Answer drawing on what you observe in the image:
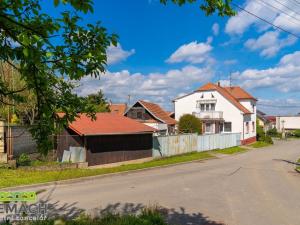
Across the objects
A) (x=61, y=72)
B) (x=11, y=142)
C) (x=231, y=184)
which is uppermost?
(x=61, y=72)

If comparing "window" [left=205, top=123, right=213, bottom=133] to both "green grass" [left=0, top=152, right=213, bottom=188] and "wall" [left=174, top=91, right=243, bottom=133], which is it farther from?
"green grass" [left=0, top=152, right=213, bottom=188]

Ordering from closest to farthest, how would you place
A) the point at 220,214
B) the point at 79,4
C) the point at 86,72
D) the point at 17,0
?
the point at 79,4 → the point at 17,0 → the point at 86,72 → the point at 220,214

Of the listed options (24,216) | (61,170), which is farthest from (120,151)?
(24,216)

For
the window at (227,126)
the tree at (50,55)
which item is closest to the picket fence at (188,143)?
the window at (227,126)

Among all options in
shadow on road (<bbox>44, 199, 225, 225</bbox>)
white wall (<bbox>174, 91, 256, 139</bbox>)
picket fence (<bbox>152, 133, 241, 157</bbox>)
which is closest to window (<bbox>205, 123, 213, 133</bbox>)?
white wall (<bbox>174, 91, 256, 139</bbox>)

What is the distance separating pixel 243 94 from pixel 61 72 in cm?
4978

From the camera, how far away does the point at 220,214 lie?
33.1ft

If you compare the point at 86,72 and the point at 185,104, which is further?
the point at 185,104

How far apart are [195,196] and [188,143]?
17.1m

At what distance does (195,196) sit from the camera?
12.8 meters

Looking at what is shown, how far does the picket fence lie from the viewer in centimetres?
2609

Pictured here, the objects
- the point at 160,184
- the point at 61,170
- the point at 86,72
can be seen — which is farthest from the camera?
the point at 61,170

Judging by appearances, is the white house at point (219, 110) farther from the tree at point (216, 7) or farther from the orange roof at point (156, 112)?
the tree at point (216, 7)

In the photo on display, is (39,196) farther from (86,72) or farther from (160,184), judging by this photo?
(86,72)
